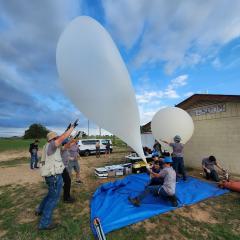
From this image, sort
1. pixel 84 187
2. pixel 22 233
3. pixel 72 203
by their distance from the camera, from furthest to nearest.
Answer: pixel 84 187, pixel 72 203, pixel 22 233

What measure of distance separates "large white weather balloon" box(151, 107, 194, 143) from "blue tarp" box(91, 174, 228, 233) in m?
1.78

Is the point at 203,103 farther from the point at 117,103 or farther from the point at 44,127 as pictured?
the point at 44,127

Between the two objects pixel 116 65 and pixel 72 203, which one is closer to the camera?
pixel 116 65

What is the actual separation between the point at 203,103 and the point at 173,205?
6021 millimetres

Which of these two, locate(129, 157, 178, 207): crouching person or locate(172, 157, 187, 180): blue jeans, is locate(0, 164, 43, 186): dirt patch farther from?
locate(172, 157, 187, 180): blue jeans

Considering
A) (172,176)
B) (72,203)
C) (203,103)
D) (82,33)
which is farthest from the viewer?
(203,103)

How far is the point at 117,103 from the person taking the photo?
4.34 meters

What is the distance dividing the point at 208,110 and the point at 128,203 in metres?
6.15

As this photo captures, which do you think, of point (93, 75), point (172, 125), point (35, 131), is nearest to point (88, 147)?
point (172, 125)

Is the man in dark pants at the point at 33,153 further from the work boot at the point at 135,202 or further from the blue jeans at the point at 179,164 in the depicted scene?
the work boot at the point at 135,202

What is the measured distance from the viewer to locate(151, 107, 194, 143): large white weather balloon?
7.91 meters

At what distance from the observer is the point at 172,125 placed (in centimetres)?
795

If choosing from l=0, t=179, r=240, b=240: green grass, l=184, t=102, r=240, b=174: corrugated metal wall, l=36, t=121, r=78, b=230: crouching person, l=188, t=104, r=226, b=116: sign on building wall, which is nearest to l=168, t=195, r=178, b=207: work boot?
l=0, t=179, r=240, b=240: green grass

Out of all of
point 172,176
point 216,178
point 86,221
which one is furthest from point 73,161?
point 216,178
